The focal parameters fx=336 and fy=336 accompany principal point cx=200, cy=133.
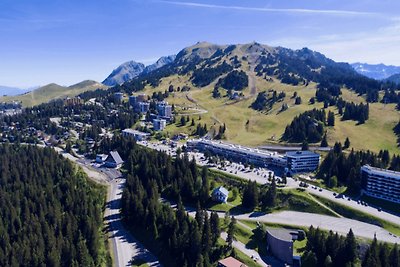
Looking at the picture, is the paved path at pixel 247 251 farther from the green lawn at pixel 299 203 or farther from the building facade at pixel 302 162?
the building facade at pixel 302 162

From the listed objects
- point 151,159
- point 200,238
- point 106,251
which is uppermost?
point 151,159

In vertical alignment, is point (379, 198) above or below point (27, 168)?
below

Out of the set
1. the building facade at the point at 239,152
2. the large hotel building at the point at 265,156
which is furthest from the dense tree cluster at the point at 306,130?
the large hotel building at the point at 265,156

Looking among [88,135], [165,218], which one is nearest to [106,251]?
[165,218]

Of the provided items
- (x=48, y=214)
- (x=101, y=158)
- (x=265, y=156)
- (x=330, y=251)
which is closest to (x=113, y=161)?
(x=101, y=158)

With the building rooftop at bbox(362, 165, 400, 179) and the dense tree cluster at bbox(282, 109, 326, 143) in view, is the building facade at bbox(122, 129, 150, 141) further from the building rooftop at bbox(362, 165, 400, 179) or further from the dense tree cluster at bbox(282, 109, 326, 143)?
the building rooftop at bbox(362, 165, 400, 179)

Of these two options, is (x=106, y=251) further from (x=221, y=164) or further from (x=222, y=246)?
(x=221, y=164)
